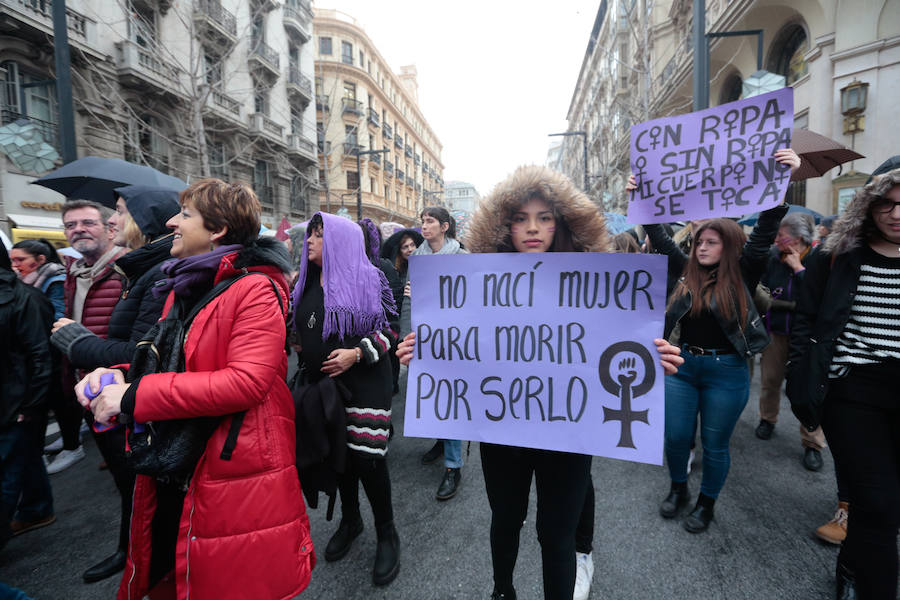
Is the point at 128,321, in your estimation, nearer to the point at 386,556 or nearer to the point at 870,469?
the point at 386,556

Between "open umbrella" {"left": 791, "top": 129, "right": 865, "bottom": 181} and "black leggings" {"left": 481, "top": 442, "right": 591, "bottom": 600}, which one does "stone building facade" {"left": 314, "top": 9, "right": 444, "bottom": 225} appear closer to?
"open umbrella" {"left": 791, "top": 129, "right": 865, "bottom": 181}

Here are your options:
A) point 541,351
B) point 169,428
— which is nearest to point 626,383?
point 541,351

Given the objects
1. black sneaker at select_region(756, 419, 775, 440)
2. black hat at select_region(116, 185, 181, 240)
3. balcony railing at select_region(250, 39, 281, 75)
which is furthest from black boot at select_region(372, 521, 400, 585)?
balcony railing at select_region(250, 39, 281, 75)

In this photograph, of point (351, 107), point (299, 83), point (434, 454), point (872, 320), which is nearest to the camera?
point (872, 320)

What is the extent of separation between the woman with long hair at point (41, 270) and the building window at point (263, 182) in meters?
18.7

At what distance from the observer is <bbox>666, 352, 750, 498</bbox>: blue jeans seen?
8.28ft

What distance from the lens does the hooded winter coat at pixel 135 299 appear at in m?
1.77

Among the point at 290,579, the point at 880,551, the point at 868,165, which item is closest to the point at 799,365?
the point at 880,551

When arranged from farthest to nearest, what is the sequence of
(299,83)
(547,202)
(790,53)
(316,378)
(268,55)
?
(299,83), (268,55), (790,53), (316,378), (547,202)

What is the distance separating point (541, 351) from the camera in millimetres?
1596

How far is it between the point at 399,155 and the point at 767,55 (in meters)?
40.9

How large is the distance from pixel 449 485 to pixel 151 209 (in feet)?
8.68

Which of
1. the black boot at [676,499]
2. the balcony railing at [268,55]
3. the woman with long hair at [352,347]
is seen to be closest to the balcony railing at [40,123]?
the balcony railing at [268,55]

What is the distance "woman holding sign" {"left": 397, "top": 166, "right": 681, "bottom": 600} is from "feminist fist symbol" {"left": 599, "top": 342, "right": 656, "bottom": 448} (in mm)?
250
